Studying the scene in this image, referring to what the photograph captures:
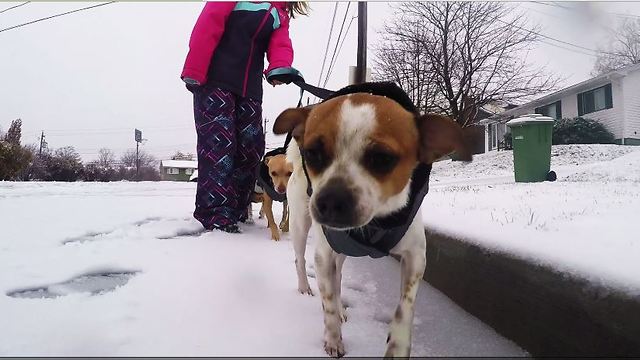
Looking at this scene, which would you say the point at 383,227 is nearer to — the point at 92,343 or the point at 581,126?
the point at 92,343

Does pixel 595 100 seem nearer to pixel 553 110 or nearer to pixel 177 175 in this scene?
pixel 553 110

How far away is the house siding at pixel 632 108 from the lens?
20.0m

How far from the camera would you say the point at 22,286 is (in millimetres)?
2033

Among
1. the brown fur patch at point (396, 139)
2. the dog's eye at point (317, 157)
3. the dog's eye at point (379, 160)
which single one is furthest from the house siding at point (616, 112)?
the dog's eye at point (317, 157)

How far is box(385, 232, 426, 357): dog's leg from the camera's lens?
1.39 metres

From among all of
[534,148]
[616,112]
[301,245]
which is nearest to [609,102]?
[616,112]

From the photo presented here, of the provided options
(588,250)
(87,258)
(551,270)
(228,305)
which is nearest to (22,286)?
(87,258)

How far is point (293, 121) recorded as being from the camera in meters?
1.85

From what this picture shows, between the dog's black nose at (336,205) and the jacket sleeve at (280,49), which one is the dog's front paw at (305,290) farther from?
the jacket sleeve at (280,49)

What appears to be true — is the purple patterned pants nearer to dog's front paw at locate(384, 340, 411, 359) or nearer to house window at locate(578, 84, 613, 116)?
dog's front paw at locate(384, 340, 411, 359)

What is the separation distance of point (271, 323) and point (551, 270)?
1.12m

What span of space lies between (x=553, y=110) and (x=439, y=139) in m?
28.2

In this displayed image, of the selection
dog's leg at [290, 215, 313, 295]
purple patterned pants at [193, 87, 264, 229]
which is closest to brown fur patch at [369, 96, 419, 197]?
dog's leg at [290, 215, 313, 295]

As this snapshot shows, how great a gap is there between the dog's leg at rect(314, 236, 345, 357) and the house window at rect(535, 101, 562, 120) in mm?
27644
